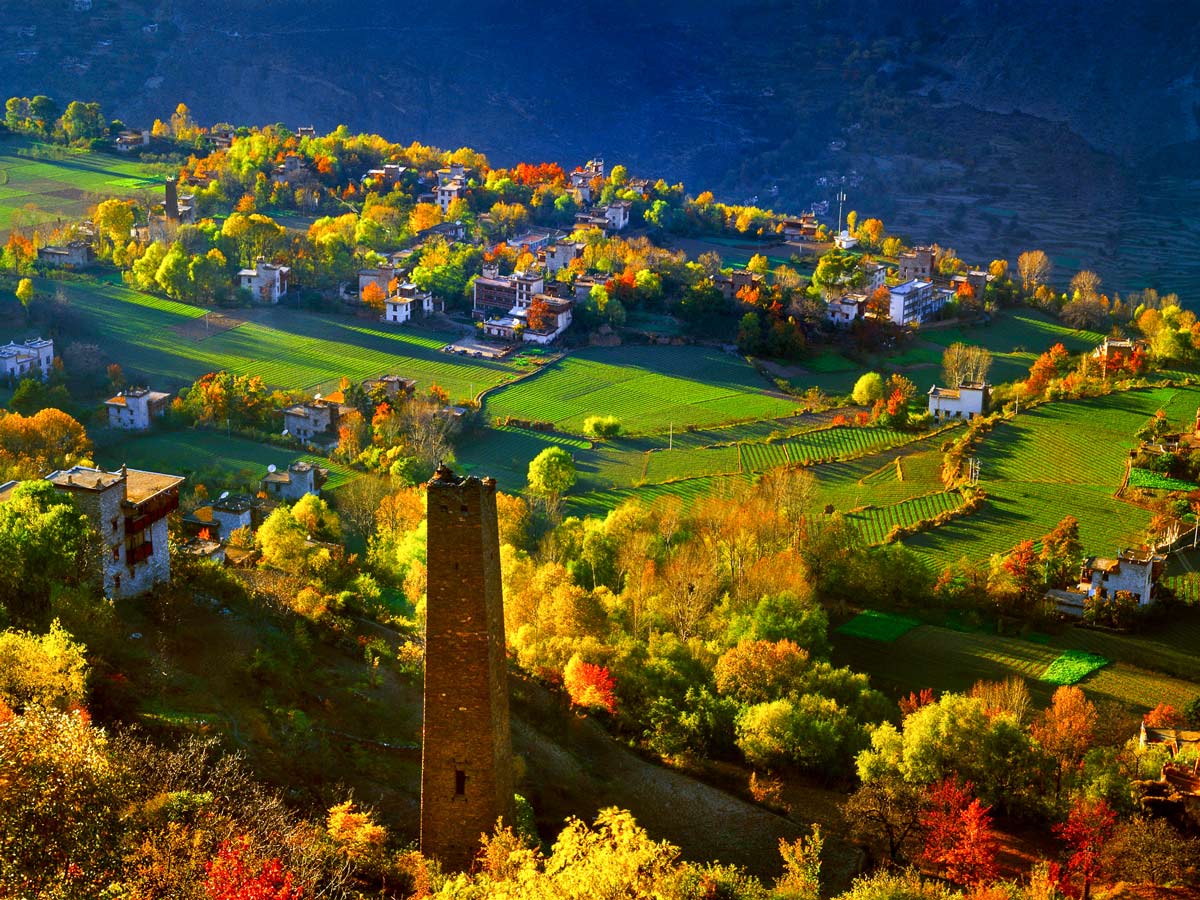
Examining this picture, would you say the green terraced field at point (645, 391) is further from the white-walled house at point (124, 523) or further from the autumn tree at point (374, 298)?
the white-walled house at point (124, 523)

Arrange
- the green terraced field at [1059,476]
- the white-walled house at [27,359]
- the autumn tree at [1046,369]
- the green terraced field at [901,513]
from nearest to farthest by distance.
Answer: the green terraced field at [1059,476] < the green terraced field at [901,513] < the white-walled house at [27,359] < the autumn tree at [1046,369]

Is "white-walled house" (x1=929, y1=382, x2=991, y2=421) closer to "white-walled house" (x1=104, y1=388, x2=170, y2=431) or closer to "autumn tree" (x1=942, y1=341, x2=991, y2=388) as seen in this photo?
"autumn tree" (x1=942, y1=341, x2=991, y2=388)

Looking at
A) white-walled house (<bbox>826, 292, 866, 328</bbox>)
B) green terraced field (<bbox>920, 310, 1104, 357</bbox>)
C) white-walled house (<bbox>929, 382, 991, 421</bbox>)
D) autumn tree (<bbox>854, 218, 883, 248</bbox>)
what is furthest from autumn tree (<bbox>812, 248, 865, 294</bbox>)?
white-walled house (<bbox>929, 382, 991, 421</bbox>)

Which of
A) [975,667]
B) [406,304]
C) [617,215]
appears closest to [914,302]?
[617,215]

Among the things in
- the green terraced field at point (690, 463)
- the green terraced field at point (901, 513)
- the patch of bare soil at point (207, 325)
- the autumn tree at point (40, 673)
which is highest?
the autumn tree at point (40, 673)

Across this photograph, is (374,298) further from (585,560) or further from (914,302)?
(585,560)

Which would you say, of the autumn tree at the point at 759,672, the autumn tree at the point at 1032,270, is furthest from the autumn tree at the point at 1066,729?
the autumn tree at the point at 1032,270
